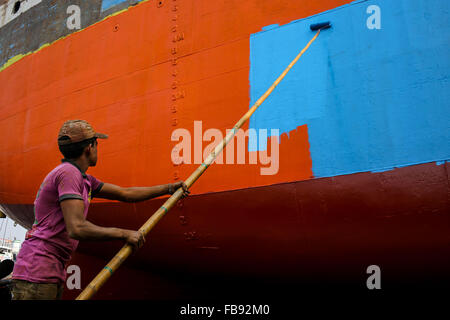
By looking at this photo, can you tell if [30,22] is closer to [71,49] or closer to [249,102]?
[71,49]

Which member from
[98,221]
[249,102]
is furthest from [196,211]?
[98,221]

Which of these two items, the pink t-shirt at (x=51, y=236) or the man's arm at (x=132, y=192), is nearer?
the pink t-shirt at (x=51, y=236)

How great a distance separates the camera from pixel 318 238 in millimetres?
2883

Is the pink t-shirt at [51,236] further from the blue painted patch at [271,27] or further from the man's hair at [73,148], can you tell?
the blue painted patch at [271,27]

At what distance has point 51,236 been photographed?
1.72m

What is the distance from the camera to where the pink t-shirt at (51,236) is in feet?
5.47

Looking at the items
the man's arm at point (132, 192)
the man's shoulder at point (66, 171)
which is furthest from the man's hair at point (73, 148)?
the man's arm at point (132, 192)

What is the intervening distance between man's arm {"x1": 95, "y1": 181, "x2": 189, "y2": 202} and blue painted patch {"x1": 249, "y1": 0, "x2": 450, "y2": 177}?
1.09 m

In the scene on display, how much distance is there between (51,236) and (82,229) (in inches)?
8.8

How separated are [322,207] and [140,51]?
2.60m

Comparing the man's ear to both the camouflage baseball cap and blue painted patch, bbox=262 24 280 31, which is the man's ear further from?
blue painted patch, bbox=262 24 280 31

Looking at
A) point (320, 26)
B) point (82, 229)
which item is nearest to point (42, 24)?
point (320, 26)

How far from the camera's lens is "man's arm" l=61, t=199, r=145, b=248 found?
5.25 ft

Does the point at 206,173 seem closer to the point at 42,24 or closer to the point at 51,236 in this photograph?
the point at 51,236
